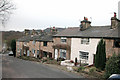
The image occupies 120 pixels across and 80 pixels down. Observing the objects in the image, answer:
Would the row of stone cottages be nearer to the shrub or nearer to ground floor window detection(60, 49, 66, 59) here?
ground floor window detection(60, 49, 66, 59)

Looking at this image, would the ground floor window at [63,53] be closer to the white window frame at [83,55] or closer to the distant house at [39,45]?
the distant house at [39,45]

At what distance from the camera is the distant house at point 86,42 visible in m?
17.3

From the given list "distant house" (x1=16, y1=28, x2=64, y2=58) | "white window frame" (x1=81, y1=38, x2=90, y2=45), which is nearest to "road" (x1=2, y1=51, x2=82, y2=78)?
"white window frame" (x1=81, y1=38, x2=90, y2=45)

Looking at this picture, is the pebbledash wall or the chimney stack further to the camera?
the chimney stack

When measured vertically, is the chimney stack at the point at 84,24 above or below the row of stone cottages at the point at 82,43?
above

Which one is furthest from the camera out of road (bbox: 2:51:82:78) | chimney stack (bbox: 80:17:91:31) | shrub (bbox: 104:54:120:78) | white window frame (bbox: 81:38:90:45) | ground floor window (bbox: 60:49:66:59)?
ground floor window (bbox: 60:49:66:59)

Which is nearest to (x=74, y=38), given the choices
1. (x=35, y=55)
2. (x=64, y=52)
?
(x=64, y=52)

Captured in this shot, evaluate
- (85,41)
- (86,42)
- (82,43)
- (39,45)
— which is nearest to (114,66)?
(86,42)

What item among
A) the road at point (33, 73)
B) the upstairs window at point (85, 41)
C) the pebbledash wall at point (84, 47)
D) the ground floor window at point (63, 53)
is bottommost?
the road at point (33, 73)

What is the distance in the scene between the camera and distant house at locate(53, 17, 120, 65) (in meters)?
17.3

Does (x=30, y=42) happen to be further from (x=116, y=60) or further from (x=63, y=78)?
(x=116, y=60)

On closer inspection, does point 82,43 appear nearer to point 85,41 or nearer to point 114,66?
point 85,41

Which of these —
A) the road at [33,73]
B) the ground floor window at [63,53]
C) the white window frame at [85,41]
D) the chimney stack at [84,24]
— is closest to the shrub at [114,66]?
the road at [33,73]

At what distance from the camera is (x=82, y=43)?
2084 centimetres
